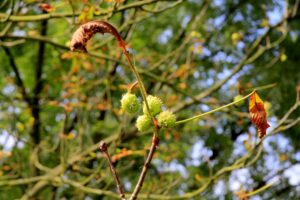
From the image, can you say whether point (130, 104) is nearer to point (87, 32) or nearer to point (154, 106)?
point (154, 106)

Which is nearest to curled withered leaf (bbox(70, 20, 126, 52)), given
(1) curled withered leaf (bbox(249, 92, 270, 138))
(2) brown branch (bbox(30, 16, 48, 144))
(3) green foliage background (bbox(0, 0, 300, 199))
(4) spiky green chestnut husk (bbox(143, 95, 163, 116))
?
(4) spiky green chestnut husk (bbox(143, 95, 163, 116))

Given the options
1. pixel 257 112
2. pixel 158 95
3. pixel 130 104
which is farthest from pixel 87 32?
pixel 158 95

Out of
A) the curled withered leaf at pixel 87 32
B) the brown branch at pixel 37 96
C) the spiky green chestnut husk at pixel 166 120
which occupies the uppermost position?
the brown branch at pixel 37 96

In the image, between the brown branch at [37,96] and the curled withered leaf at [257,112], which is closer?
the curled withered leaf at [257,112]

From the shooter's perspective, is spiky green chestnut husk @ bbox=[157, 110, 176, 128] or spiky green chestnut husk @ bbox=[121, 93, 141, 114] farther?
spiky green chestnut husk @ bbox=[121, 93, 141, 114]

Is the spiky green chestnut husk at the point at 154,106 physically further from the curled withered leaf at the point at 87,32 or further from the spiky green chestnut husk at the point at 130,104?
the curled withered leaf at the point at 87,32

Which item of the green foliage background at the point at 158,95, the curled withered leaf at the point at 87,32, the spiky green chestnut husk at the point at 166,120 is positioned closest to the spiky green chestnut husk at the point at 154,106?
the spiky green chestnut husk at the point at 166,120

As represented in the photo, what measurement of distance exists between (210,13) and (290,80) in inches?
75.2

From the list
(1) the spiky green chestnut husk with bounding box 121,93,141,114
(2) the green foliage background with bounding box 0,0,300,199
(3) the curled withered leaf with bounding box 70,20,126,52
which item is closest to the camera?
(3) the curled withered leaf with bounding box 70,20,126,52

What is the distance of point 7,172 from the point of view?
25.0ft

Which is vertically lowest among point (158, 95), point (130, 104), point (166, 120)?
point (166, 120)

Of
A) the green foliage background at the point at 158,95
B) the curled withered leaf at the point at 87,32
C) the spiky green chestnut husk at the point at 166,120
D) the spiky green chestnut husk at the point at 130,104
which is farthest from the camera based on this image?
the green foliage background at the point at 158,95

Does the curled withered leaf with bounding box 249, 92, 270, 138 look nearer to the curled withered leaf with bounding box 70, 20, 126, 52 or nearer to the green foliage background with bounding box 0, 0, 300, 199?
the curled withered leaf with bounding box 70, 20, 126, 52

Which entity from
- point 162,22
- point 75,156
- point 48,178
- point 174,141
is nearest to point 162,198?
point 48,178
